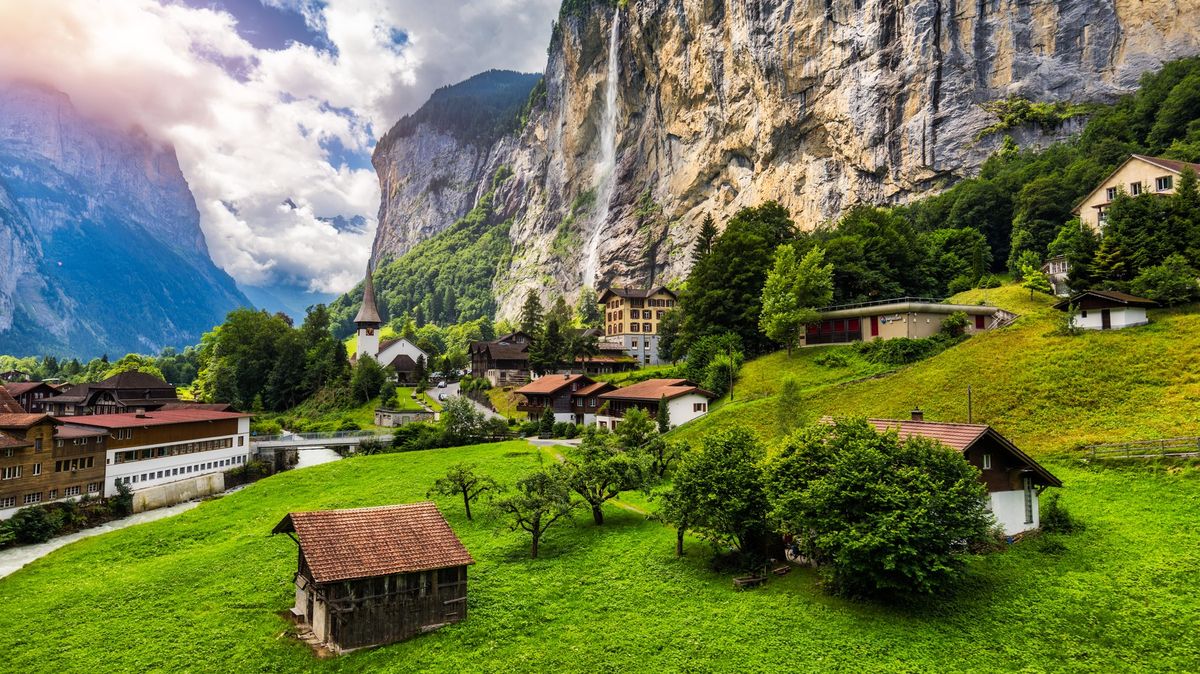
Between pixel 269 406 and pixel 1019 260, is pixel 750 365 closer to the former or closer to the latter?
pixel 1019 260

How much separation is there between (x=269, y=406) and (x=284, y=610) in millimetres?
78368

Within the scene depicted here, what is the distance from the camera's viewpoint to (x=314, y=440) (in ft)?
203

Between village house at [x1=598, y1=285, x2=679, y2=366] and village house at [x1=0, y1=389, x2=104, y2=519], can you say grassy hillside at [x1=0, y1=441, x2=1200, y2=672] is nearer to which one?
village house at [x1=0, y1=389, x2=104, y2=519]

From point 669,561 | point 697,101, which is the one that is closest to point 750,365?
point 669,561

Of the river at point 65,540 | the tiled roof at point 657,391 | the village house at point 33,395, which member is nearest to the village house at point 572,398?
the tiled roof at point 657,391

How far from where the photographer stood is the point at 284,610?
23.4 m

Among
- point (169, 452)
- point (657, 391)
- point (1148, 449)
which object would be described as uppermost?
point (657, 391)

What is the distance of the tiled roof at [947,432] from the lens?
2223 centimetres

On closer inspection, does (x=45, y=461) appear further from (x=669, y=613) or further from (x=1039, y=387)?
(x=1039, y=387)

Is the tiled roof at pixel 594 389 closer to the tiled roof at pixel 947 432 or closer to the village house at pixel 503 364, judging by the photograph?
the village house at pixel 503 364

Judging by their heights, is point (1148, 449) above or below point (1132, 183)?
below

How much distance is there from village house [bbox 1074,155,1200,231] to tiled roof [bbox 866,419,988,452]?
42699 mm

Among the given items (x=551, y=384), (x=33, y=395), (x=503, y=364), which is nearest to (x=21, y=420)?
(x=551, y=384)

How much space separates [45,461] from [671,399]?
148 feet
